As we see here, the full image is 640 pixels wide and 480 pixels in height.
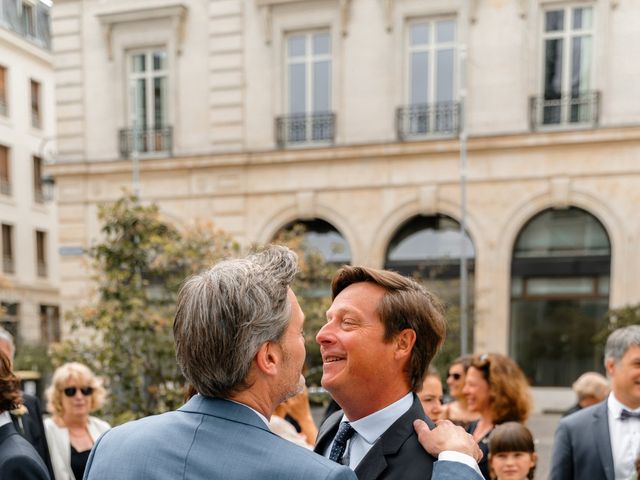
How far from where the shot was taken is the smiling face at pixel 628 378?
374 centimetres

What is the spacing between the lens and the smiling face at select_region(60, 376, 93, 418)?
16.0 feet

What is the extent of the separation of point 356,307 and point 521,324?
1509 cm

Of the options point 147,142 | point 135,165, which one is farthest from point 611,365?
point 147,142

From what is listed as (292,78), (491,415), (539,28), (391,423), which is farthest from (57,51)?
(391,423)

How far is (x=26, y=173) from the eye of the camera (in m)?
29.5

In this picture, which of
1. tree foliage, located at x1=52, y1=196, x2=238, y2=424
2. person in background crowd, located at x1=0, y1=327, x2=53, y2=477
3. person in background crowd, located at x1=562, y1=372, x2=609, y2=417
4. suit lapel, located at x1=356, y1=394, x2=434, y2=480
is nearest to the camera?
suit lapel, located at x1=356, y1=394, x2=434, y2=480

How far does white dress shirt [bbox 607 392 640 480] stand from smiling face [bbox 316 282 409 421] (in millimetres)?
2345

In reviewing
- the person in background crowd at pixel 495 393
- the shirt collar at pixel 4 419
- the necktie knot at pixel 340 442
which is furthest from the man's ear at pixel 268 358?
the person in background crowd at pixel 495 393

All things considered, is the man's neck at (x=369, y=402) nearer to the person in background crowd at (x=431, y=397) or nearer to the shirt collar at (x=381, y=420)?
the shirt collar at (x=381, y=420)

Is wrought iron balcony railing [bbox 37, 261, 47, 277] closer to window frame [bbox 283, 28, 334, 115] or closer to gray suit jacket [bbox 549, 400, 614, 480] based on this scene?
window frame [bbox 283, 28, 334, 115]

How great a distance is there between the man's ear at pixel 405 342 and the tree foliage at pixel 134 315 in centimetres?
495

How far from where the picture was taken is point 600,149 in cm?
1492

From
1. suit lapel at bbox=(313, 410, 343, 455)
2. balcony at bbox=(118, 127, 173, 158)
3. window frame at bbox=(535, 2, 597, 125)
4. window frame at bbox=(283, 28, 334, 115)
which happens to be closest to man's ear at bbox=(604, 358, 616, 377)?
suit lapel at bbox=(313, 410, 343, 455)

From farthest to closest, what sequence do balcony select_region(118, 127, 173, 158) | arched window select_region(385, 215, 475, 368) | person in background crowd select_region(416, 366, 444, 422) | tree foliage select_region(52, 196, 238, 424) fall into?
balcony select_region(118, 127, 173, 158) → arched window select_region(385, 215, 475, 368) → tree foliage select_region(52, 196, 238, 424) → person in background crowd select_region(416, 366, 444, 422)
